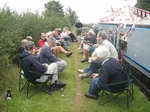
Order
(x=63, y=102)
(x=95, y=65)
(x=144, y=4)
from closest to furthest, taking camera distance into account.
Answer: (x=63, y=102) → (x=95, y=65) → (x=144, y=4)

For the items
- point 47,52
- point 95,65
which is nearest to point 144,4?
point 95,65

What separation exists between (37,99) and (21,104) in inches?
18.7

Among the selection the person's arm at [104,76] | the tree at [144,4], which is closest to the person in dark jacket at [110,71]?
the person's arm at [104,76]

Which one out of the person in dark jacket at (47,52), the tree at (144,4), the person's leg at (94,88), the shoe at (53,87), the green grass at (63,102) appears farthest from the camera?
the tree at (144,4)

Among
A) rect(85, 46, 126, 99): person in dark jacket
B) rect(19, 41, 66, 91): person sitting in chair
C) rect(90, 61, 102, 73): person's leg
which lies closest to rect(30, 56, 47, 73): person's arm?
rect(19, 41, 66, 91): person sitting in chair

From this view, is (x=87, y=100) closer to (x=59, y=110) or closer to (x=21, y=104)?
(x=59, y=110)

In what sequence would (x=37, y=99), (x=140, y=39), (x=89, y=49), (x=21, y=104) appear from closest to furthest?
(x=21, y=104) → (x=37, y=99) → (x=140, y=39) → (x=89, y=49)

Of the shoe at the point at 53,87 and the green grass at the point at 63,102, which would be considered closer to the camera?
the green grass at the point at 63,102

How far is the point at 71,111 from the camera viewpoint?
4.06 m

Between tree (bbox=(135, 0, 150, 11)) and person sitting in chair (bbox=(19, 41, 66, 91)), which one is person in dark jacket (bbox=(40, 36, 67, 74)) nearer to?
person sitting in chair (bbox=(19, 41, 66, 91))

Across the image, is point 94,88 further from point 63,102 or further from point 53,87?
point 53,87

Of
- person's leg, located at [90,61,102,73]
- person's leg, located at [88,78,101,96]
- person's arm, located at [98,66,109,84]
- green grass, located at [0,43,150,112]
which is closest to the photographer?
person's arm, located at [98,66,109,84]

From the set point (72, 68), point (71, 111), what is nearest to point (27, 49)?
point (71, 111)

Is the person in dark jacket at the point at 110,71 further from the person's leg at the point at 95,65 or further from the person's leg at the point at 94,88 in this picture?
the person's leg at the point at 95,65
